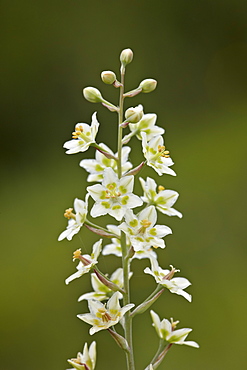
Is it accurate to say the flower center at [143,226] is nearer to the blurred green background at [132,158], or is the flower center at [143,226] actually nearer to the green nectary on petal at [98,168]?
the green nectary on petal at [98,168]

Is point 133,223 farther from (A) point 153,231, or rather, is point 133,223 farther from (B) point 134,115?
(B) point 134,115

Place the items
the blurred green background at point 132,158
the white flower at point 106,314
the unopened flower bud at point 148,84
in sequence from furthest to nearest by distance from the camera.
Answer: the blurred green background at point 132,158 → the unopened flower bud at point 148,84 → the white flower at point 106,314

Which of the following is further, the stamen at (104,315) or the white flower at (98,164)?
the white flower at (98,164)

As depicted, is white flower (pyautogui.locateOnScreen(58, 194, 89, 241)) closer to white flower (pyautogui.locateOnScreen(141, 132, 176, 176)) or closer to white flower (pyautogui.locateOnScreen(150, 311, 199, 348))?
white flower (pyautogui.locateOnScreen(141, 132, 176, 176))

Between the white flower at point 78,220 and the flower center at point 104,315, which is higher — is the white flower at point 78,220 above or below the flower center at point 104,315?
above

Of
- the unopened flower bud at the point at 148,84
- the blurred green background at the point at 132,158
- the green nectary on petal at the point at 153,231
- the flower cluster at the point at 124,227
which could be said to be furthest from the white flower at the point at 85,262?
the blurred green background at the point at 132,158
